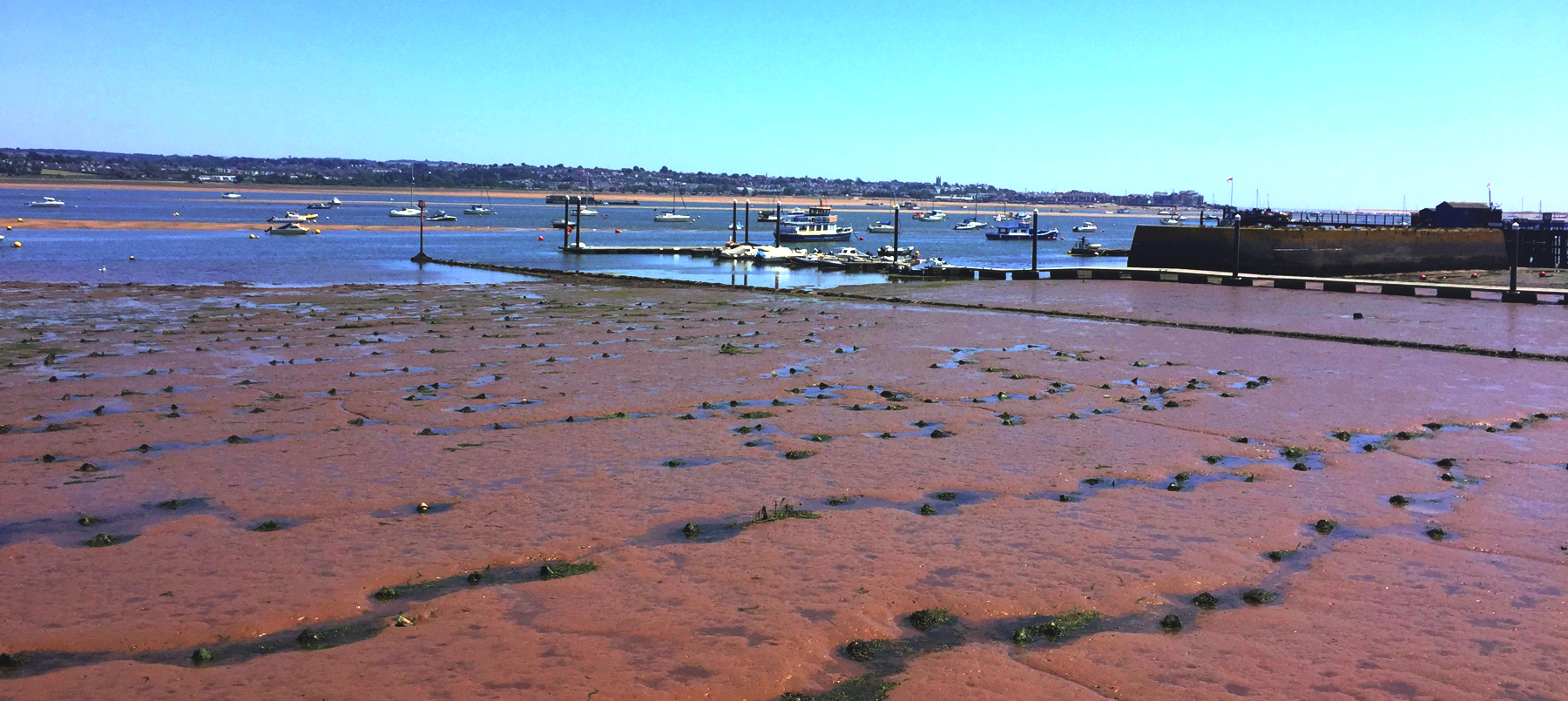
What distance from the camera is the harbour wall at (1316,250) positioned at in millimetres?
57969

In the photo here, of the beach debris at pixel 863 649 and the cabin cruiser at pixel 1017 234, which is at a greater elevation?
the cabin cruiser at pixel 1017 234

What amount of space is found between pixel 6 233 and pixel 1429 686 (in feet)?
306

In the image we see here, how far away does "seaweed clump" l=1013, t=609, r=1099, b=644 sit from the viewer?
7.91m

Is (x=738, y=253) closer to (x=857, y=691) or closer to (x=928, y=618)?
(x=928, y=618)

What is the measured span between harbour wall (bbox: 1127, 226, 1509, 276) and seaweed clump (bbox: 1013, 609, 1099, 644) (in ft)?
165

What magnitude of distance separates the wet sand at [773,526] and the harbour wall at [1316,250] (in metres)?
36.9

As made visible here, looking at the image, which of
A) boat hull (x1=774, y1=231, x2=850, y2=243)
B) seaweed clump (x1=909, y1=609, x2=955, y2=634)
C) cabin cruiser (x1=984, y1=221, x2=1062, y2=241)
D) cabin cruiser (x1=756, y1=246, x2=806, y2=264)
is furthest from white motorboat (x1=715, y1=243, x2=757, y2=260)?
seaweed clump (x1=909, y1=609, x2=955, y2=634)

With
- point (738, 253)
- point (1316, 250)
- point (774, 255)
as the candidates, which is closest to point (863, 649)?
point (1316, 250)

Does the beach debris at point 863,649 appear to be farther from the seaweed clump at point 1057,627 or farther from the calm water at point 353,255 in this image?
the calm water at point 353,255

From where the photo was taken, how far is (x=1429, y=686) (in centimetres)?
714

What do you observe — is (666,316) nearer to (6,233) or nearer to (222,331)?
(222,331)

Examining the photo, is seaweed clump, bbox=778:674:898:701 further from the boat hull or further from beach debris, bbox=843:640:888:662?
the boat hull

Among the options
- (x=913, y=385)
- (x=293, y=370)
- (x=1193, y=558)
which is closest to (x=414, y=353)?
(x=293, y=370)

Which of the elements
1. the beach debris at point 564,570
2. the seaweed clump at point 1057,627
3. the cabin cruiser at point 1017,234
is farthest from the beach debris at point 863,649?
the cabin cruiser at point 1017,234
